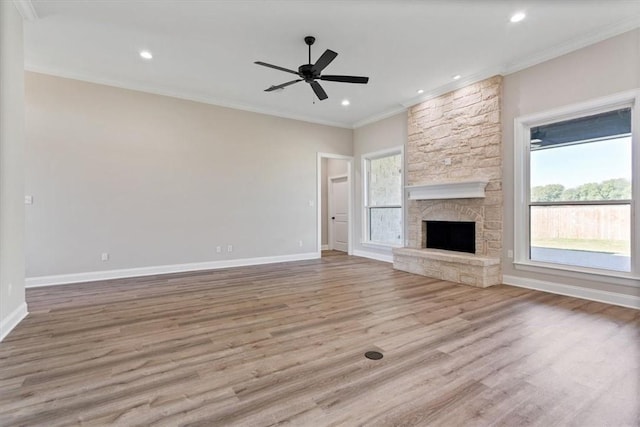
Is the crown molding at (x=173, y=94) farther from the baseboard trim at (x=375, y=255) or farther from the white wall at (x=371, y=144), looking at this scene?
the baseboard trim at (x=375, y=255)

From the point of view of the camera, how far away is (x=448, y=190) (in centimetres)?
503

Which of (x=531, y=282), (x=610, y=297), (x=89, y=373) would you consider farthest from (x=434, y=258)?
(x=89, y=373)

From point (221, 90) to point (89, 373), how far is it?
184 inches

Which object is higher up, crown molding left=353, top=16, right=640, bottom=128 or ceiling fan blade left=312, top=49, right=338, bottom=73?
crown molding left=353, top=16, right=640, bottom=128

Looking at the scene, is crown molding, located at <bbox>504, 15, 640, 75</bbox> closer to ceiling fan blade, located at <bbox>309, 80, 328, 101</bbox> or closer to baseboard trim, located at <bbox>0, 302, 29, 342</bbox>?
ceiling fan blade, located at <bbox>309, 80, 328, 101</bbox>

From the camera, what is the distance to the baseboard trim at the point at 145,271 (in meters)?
4.43

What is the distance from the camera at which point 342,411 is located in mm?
1659

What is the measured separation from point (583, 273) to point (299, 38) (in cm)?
466

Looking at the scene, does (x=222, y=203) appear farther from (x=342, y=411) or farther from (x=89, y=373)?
(x=342, y=411)

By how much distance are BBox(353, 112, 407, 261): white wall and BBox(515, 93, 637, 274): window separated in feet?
8.01

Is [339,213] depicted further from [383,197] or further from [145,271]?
[145,271]

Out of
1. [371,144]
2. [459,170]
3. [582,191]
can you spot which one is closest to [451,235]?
[459,170]

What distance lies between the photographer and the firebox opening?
16.5 ft

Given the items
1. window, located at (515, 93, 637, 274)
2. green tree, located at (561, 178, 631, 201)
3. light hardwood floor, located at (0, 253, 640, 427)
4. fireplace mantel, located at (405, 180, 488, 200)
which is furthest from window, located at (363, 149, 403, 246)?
green tree, located at (561, 178, 631, 201)
